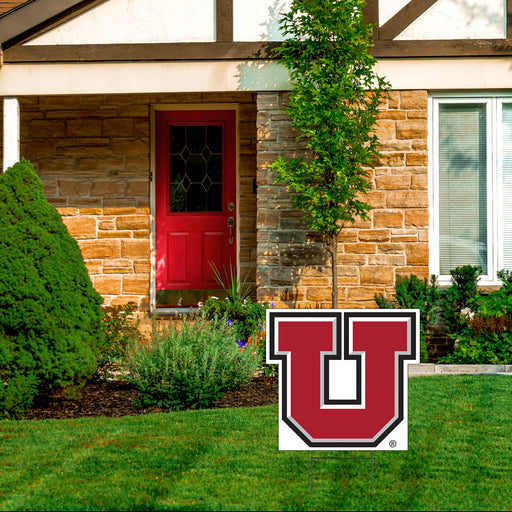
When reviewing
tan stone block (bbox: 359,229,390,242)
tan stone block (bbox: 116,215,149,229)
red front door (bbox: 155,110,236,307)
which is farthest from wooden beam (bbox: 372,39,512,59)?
tan stone block (bbox: 116,215,149,229)

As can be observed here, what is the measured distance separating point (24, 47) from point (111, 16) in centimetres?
93

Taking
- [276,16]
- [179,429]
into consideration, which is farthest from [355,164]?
[179,429]

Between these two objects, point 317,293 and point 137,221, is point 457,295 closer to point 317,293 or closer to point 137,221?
point 317,293

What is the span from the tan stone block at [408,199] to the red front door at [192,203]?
209 cm

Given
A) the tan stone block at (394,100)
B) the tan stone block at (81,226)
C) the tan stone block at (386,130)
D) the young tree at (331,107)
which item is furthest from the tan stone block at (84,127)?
the tan stone block at (394,100)

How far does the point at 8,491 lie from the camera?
379cm

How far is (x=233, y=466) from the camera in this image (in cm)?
411

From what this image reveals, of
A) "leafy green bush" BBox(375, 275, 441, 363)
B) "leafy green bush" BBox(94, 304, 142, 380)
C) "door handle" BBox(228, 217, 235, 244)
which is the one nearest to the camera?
"leafy green bush" BBox(94, 304, 142, 380)

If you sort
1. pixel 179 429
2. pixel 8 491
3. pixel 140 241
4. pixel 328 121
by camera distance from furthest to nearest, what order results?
pixel 140 241, pixel 328 121, pixel 179 429, pixel 8 491

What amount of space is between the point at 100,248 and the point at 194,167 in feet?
4.85

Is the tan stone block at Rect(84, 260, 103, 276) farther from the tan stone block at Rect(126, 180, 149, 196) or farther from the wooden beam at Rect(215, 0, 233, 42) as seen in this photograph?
the wooden beam at Rect(215, 0, 233, 42)

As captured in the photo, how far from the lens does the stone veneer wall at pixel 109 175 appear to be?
8914 millimetres

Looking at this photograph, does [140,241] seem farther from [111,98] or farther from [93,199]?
[111,98]

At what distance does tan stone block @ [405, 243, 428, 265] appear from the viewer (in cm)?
780
